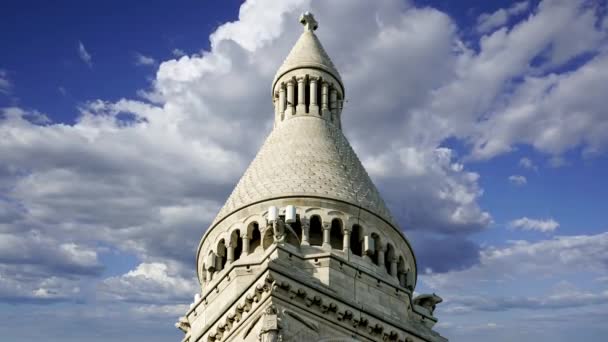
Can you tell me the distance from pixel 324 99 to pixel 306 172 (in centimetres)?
710

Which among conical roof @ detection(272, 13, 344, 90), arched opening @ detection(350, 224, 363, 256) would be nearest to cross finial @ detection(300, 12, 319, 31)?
conical roof @ detection(272, 13, 344, 90)

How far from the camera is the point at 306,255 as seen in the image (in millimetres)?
32781

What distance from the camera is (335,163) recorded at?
38.1 metres

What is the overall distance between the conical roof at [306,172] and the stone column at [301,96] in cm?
93

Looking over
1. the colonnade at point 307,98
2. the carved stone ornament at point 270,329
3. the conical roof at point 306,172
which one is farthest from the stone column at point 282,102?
the carved stone ornament at point 270,329

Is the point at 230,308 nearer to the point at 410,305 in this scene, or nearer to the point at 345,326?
the point at 345,326

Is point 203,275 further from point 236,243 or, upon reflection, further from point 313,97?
point 313,97

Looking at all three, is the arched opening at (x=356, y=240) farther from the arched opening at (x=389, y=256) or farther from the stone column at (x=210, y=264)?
the stone column at (x=210, y=264)

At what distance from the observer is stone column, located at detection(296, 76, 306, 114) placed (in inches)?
1661

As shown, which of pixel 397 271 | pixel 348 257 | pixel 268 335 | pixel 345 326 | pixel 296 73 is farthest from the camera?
pixel 296 73

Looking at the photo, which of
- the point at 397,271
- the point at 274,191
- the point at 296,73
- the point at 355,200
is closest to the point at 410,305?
the point at 397,271

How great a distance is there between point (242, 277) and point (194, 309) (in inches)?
140

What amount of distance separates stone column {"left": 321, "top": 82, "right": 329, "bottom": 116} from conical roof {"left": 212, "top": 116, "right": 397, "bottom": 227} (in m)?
1.26

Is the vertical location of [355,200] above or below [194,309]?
above
